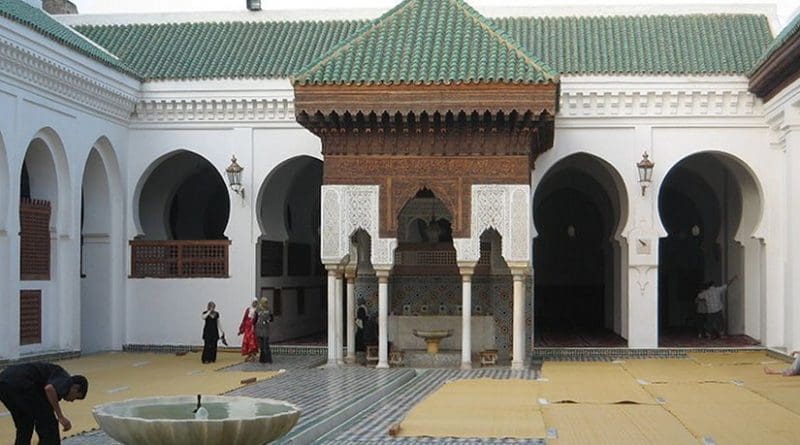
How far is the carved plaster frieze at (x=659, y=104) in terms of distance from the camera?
13156 mm

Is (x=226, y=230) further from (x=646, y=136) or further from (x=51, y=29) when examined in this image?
(x=646, y=136)

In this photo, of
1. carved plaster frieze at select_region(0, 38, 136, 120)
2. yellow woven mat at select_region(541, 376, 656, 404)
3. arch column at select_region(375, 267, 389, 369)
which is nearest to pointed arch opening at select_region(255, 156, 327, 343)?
carved plaster frieze at select_region(0, 38, 136, 120)

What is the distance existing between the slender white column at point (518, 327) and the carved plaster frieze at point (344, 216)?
1260 mm

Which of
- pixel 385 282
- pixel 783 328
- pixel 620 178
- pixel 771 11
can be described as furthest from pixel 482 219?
pixel 771 11

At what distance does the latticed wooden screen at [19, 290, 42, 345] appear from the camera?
11.5 meters

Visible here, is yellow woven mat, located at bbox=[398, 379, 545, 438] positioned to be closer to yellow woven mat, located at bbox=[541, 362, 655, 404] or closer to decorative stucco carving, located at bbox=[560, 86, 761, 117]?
yellow woven mat, located at bbox=[541, 362, 655, 404]

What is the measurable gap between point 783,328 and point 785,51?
309cm

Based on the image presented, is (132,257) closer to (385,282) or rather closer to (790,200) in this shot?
(385,282)

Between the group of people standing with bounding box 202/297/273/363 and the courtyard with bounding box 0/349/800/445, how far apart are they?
0.65 feet

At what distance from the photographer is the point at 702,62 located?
13469 millimetres

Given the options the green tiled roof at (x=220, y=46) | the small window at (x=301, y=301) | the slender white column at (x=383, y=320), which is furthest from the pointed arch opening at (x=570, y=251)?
the slender white column at (x=383, y=320)

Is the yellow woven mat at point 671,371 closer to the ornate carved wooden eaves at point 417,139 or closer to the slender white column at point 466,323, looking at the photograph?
the slender white column at point 466,323

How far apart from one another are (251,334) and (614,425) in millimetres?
5864

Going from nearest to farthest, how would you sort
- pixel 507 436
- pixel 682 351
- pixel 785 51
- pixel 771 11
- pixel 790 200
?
pixel 507 436
pixel 785 51
pixel 790 200
pixel 682 351
pixel 771 11
